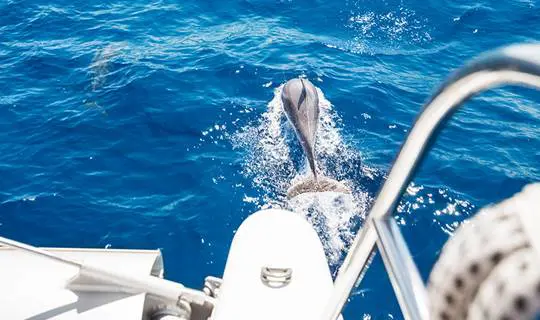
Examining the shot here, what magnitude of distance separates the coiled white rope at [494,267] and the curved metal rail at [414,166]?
0.99ft

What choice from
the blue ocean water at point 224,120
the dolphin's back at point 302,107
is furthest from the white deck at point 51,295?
the dolphin's back at point 302,107

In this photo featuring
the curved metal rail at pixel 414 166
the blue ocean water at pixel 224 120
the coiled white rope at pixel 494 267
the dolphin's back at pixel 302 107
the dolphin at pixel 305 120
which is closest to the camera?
the coiled white rope at pixel 494 267

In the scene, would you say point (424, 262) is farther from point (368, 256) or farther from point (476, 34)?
point (476, 34)

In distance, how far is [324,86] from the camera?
1115cm

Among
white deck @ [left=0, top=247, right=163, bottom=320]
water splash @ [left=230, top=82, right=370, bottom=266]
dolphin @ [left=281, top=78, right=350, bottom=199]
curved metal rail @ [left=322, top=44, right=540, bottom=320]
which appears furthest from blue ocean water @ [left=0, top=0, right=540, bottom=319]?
curved metal rail @ [left=322, top=44, right=540, bottom=320]

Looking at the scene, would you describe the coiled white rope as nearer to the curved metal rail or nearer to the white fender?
the curved metal rail

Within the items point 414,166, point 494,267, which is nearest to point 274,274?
point 414,166

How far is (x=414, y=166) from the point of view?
171 centimetres

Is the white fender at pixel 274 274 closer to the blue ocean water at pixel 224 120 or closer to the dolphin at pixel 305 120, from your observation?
the blue ocean water at pixel 224 120

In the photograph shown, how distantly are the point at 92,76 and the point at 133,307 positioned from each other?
8.14 meters

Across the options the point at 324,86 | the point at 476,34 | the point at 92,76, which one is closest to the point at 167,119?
the point at 92,76

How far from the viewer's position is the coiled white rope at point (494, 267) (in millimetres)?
852

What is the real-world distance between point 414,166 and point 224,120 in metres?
8.14

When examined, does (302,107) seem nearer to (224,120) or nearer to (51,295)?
(224,120)
